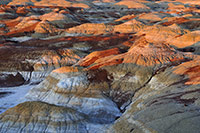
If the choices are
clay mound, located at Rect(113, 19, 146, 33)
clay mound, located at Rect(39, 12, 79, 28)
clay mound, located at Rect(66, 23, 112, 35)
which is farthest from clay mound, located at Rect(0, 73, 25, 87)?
clay mound, located at Rect(39, 12, 79, 28)

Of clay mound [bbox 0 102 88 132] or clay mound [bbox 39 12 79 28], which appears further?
clay mound [bbox 39 12 79 28]

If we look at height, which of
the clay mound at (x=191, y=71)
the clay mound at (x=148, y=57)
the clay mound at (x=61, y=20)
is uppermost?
the clay mound at (x=191, y=71)

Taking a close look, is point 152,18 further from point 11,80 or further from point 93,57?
point 11,80

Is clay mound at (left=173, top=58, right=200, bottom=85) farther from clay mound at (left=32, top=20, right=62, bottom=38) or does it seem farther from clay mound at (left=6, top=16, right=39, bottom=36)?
clay mound at (left=6, top=16, right=39, bottom=36)

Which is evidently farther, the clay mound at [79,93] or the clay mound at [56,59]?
the clay mound at [56,59]

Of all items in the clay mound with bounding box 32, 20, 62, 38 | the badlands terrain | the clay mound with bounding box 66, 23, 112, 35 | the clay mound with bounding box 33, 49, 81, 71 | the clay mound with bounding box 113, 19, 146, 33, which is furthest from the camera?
the clay mound with bounding box 32, 20, 62, 38

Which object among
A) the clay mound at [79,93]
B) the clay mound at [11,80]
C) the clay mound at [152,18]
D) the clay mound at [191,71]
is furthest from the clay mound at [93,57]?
the clay mound at [152,18]

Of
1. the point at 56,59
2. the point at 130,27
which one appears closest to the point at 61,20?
the point at 130,27

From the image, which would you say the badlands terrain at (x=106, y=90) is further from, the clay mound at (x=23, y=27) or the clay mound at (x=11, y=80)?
the clay mound at (x=23, y=27)

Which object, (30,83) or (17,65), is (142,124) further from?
(17,65)
